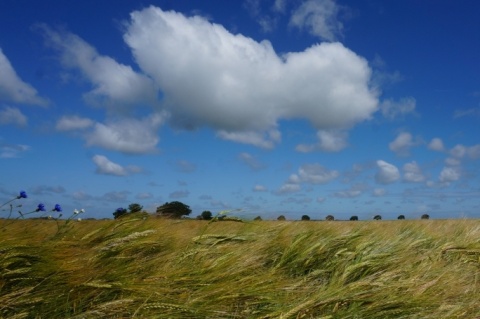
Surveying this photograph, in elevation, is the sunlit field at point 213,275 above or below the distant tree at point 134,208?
below

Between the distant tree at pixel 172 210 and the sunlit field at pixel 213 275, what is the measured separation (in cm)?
16

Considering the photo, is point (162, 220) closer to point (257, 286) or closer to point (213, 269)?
point (213, 269)

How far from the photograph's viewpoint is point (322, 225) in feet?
16.6

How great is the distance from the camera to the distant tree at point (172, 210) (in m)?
4.60

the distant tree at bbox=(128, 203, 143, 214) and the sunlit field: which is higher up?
the distant tree at bbox=(128, 203, 143, 214)

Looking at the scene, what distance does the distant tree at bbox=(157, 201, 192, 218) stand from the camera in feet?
15.1

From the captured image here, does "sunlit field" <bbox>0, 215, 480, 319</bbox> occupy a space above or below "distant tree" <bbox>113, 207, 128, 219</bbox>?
below

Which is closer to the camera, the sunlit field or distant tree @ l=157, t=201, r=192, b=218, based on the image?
the sunlit field

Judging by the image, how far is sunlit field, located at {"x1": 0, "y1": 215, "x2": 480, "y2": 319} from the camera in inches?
105

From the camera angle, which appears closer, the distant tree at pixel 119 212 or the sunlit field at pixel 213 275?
the sunlit field at pixel 213 275

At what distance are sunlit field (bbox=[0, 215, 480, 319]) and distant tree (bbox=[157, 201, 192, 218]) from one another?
0.51ft

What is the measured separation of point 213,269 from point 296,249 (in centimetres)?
104

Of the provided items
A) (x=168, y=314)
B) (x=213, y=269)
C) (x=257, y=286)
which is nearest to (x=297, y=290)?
(x=257, y=286)

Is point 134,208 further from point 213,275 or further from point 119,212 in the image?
point 213,275
